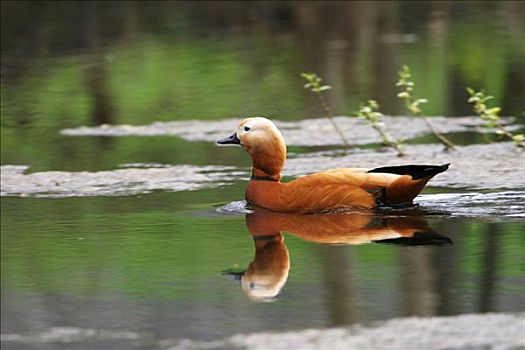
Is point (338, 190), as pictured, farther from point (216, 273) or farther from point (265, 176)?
point (216, 273)

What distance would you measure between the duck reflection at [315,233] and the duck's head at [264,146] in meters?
0.26

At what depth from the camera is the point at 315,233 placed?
8.89 metres

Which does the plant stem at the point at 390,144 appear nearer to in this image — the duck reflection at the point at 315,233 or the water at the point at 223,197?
the water at the point at 223,197

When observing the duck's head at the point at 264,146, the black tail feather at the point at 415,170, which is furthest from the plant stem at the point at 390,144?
the black tail feather at the point at 415,170

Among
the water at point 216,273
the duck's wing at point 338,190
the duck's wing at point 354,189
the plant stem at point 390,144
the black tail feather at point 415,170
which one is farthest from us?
the plant stem at point 390,144

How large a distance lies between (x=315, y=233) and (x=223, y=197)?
1690 millimetres

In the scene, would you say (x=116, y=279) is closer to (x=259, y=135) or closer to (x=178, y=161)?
(x=259, y=135)

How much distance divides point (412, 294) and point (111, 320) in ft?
4.59

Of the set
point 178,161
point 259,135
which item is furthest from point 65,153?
point 259,135

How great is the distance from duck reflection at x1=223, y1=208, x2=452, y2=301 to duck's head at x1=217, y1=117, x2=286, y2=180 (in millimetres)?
263

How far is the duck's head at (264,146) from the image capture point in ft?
31.4

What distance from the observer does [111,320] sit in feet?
22.5

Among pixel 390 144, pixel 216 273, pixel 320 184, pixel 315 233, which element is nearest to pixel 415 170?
pixel 320 184

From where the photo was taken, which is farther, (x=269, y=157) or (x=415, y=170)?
(x=269, y=157)
